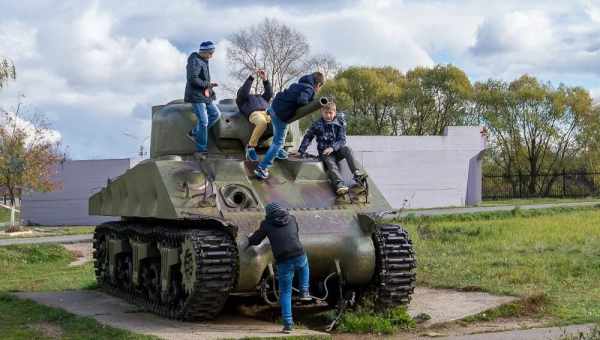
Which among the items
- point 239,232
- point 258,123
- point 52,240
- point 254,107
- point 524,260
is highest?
point 254,107

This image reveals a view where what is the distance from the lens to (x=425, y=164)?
130 feet

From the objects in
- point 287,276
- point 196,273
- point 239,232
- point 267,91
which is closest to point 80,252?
point 267,91

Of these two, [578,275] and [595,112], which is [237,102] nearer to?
[578,275]

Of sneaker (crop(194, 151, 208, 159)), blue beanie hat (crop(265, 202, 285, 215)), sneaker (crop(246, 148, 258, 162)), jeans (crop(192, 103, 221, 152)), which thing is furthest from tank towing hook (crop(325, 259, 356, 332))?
jeans (crop(192, 103, 221, 152))

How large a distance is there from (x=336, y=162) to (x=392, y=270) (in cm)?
181

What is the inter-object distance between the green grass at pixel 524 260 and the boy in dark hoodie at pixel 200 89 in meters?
4.18

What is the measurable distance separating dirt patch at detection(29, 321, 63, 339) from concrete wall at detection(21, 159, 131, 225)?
999 inches

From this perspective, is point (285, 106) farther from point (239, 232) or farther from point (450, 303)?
point (450, 303)

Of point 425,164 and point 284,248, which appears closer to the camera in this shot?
point 284,248

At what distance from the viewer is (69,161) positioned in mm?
36938

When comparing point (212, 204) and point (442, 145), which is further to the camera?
point (442, 145)

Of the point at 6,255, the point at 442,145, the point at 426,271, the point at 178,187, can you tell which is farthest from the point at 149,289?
the point at 442,145

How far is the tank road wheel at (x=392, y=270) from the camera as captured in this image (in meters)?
11.1

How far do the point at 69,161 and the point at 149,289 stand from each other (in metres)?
25.2
